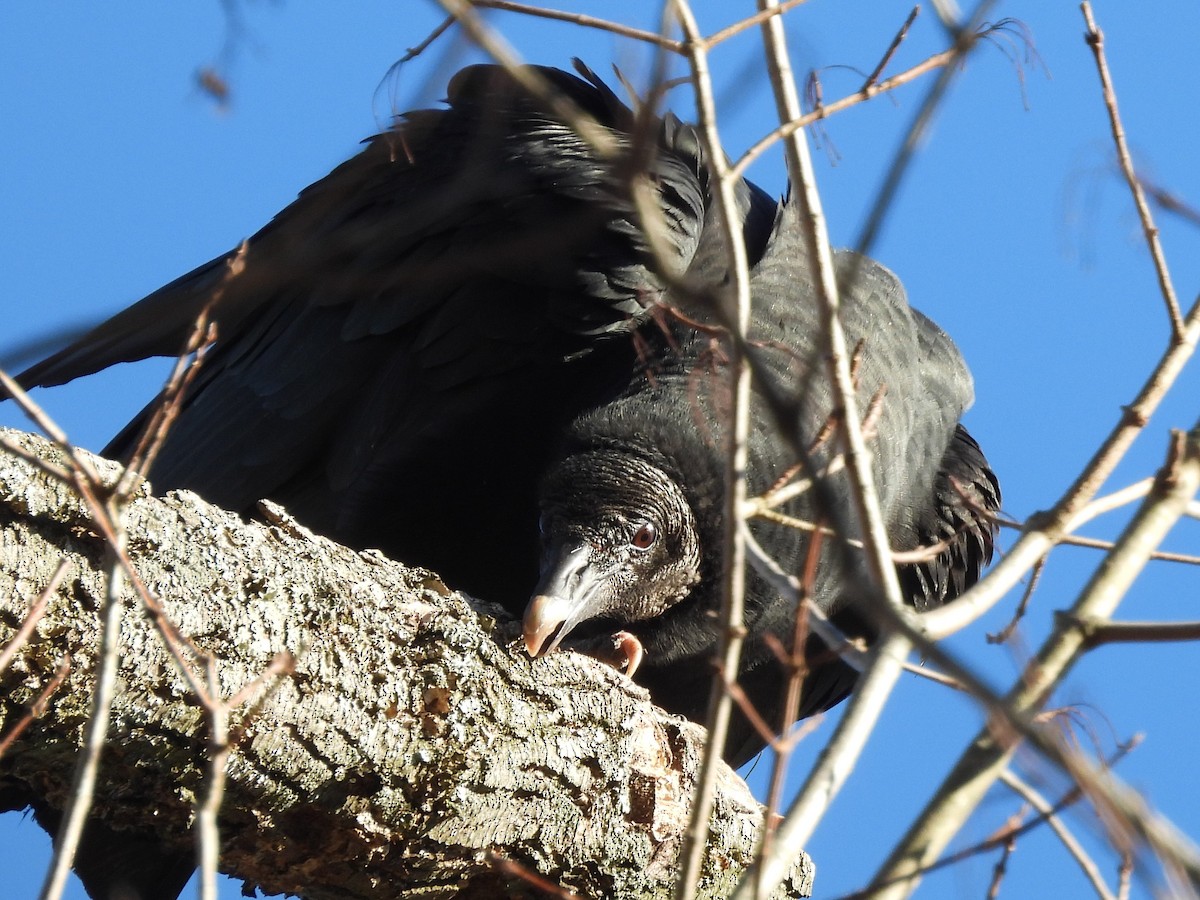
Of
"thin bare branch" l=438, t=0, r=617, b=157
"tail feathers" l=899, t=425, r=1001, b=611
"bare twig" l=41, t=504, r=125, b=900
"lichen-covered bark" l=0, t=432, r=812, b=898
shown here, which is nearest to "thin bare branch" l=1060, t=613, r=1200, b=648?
"thin bare branch" l=438, t=0, r=617, b=157

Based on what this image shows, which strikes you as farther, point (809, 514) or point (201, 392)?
point (201, 392)

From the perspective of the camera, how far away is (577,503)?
10.9 feet

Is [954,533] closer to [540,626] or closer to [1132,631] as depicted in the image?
[540,626]

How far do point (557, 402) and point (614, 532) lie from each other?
567 millimetres

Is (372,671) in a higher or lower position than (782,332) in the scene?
lower

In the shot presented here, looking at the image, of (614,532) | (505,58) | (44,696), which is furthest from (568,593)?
(505,58)

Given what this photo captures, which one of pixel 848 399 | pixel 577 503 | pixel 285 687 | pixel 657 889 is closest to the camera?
pixel 848 399

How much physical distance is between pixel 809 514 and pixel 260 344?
5.45ft

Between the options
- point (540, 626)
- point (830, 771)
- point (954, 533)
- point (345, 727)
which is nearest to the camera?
point (830, 771)

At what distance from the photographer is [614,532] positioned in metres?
3.32

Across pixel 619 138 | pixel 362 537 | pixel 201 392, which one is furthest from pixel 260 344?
pixel 619 138

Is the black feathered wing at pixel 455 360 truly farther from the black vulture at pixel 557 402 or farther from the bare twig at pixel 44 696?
the bare twig at pixel 44 696

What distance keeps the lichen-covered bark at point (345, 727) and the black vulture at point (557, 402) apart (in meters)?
0.73

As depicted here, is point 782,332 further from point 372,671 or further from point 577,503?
point 372,671
